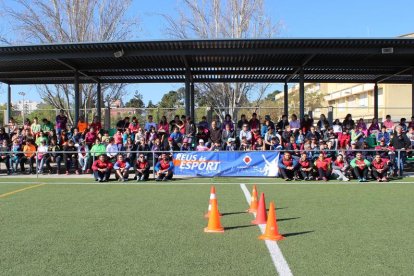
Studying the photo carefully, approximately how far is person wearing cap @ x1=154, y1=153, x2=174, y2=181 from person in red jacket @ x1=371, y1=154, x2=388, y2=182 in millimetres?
6965

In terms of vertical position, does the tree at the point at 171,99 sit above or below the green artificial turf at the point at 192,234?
above

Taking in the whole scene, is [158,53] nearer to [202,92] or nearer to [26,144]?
[26,144]

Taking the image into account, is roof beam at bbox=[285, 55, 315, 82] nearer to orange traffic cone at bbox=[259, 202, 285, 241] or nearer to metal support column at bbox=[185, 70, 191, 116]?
metal support column at bbox=[185, 70, 191, 116]

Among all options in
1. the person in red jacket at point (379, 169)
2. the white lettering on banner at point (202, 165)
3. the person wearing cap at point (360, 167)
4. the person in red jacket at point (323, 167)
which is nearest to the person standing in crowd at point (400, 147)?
the person in red jacket at point (379, 169)

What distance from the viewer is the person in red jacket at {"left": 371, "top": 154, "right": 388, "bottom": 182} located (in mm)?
14508

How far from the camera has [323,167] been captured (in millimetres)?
14875

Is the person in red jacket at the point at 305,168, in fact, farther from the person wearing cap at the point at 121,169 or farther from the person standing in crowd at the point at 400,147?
the person wearing cap at the point at 121,169

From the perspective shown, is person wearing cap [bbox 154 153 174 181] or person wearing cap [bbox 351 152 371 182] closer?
person wearing cap [bbox 351 152 371 182]

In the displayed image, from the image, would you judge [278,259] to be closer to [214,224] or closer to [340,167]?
[214,224]

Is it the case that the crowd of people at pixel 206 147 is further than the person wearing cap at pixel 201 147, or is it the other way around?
the person wearing cap at pixel 201 147

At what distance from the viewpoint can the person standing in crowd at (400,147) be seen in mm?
15359

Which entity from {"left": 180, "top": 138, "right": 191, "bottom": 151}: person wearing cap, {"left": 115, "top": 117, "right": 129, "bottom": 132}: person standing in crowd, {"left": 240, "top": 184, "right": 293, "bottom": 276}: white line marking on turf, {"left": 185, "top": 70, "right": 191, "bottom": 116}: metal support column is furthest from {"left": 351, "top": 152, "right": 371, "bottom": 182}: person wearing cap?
{"left": 115, "top": 117, "right": 129, "bottom": 132}: person standing in crowd

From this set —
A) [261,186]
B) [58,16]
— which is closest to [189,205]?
[261,186]

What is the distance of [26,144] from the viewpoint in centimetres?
1717
